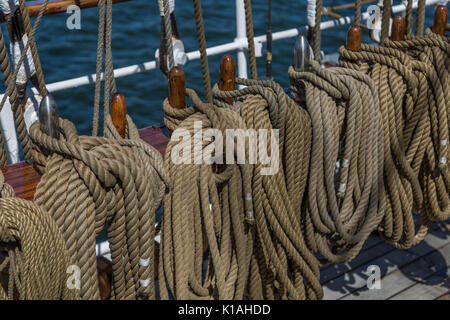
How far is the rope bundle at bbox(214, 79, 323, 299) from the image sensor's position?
2.05m

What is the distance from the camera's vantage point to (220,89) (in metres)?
2.21

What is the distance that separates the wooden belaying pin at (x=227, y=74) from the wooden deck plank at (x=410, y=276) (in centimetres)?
138

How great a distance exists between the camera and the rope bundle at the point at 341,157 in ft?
7.21

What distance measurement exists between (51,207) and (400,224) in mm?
1484

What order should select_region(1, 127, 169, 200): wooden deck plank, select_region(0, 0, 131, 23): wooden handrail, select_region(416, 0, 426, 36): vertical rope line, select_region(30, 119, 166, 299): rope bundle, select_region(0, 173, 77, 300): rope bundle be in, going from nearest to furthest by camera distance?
1. select_region(0, 173, 77, 300): rope bundle
2. select_region(30, 119, 166, 299): rope bundle
3. select_region(1, 127, 169, 200): wooden deck plank
4. select_region(0, 0, 131, 23): wooden handrail
5. select_region(416, 0, 426, 36): vertical rope line

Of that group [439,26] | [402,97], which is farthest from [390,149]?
[439,26]

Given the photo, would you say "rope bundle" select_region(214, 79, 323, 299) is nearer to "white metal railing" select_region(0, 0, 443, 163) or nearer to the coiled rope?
the coiled rope

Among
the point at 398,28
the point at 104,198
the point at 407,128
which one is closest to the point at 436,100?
the point at 407,128

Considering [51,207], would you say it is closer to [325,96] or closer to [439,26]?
[325,96]

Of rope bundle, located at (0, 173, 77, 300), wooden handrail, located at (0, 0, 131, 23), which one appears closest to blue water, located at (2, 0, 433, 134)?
wooden handrail, located at (0, 0, 131, 23)

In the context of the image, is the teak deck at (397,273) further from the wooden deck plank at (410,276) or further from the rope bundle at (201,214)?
the rope bundle at (201,214)

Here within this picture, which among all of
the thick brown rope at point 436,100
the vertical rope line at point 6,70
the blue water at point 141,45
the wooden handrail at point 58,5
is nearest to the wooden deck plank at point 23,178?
the vertical rope line at point 6,70

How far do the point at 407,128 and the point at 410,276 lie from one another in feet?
3.41
